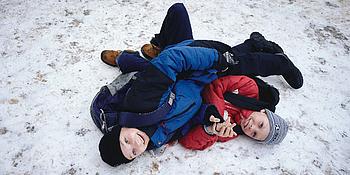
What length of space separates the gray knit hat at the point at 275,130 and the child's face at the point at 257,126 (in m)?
0.02

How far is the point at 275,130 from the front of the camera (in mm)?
1728

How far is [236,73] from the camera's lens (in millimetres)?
1939

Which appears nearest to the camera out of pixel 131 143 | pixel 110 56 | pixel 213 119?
pixel 131 143

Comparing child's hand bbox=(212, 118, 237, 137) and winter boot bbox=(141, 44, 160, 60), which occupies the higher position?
winter boot bbox=(141, 44, 160, 60)

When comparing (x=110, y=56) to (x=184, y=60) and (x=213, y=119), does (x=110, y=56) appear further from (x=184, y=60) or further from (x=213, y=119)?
(x=213, y=119)

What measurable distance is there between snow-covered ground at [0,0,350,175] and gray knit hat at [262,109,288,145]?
10cm

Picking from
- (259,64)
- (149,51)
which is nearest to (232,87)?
(259,64)

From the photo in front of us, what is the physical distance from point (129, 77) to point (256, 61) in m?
0.79

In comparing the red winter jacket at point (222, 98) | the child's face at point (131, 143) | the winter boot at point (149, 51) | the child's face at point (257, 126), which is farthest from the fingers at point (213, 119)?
the winter boot at point (149, 51)

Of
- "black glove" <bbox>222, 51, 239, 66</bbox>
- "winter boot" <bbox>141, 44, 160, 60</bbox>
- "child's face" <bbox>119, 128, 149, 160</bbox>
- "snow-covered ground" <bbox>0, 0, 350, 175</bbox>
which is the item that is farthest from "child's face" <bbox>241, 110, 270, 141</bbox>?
"winter boot" <bbox>141, 44, 160, 60</bbox>

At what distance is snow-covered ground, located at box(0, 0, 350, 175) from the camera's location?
1.74m

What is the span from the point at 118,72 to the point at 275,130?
1060mm

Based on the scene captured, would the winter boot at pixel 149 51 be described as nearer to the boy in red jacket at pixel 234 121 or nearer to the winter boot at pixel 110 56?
the winter boot at pixel 110 56

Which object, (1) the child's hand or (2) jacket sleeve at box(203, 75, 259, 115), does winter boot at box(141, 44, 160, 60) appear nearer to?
(2) jacket sleeve at box(203, 75, 259, 115)
